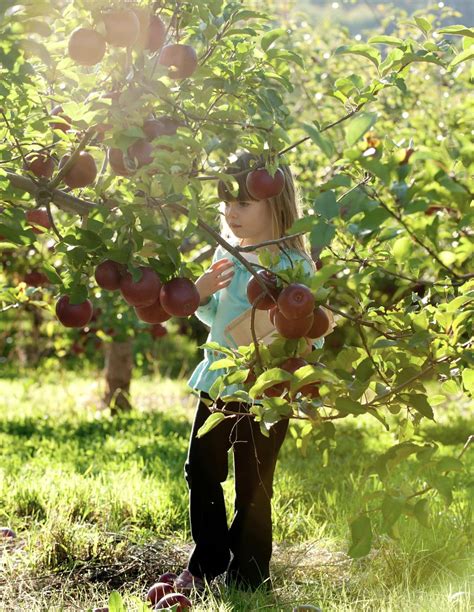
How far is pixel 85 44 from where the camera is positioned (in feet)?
5.91

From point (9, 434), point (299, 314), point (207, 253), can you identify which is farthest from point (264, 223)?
point (9, 434)

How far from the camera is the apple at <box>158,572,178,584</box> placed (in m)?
2.83

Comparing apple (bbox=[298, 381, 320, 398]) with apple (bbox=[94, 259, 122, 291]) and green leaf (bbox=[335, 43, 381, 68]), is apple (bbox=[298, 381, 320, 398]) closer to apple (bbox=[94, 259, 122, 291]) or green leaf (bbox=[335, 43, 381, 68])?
apple (bbox=[94, 259, 122, 291])

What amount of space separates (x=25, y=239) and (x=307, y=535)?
1.76 metres

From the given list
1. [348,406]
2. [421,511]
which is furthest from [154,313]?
[421,511]

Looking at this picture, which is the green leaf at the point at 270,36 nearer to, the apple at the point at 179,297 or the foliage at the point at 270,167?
the foliage at the point at 270,167

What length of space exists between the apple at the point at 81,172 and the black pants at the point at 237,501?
97 cm

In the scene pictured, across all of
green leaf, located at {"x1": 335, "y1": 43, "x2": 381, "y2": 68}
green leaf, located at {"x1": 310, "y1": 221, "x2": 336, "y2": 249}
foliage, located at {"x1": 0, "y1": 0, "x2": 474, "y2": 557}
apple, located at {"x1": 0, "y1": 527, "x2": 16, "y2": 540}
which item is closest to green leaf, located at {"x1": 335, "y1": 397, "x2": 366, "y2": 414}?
foliage, located at {"x1": 0, "y1": 0, "x2": 474, "y2": 557}

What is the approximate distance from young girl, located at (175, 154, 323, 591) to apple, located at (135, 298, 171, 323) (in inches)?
30.8

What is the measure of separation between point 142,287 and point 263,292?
10.1 inches

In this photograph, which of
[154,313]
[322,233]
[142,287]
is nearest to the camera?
[322,233]

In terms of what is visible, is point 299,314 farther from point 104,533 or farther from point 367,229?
point 104,533

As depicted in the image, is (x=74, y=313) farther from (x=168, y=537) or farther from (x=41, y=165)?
(x=168, y=537)

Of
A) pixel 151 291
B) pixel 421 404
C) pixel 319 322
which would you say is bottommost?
pixel 421 404
